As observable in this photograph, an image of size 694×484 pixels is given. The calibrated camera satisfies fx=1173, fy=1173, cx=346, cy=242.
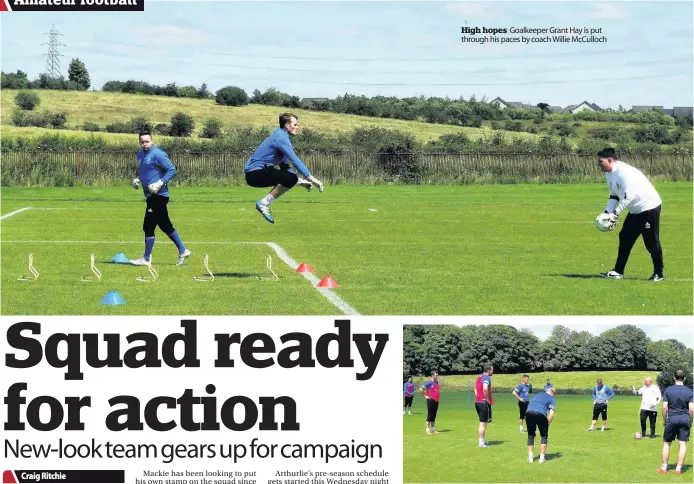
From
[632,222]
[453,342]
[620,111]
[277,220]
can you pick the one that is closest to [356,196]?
[277,220]

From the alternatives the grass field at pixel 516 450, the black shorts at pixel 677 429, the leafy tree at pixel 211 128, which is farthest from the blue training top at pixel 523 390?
the leafy tree at pixel 211 128

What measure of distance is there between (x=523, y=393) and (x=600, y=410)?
2.26m

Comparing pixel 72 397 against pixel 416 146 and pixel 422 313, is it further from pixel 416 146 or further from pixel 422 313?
pixel 416 146

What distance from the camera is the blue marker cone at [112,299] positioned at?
17.8 meters

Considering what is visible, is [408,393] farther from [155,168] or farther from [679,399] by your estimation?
[155,168]

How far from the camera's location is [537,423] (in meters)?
15.6

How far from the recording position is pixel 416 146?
2729 inches

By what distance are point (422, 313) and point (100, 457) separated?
6.39 meters

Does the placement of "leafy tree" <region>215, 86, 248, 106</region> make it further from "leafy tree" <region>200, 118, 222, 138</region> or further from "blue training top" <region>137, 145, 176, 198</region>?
"blue training top" <region>137, 145, 176, 198</region>

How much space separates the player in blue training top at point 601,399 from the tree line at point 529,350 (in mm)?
1234

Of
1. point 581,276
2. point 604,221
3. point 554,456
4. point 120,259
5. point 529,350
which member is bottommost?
point 554,456

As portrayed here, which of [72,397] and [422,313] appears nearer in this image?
[72,397]

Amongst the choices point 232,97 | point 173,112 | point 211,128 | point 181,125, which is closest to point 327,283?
point 211,128

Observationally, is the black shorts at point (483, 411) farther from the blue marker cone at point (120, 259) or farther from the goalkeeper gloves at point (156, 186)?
the blue marker cone at point (120, 259)
